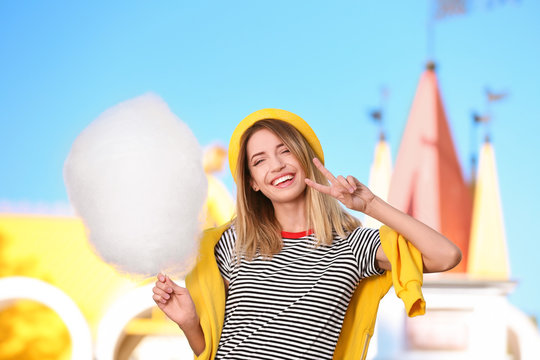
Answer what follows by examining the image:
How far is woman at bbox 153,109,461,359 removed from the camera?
1641mm

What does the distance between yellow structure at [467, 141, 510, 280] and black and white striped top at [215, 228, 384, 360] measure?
16.5 feet

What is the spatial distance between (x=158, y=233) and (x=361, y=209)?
57 cm

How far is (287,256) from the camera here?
1811 mm

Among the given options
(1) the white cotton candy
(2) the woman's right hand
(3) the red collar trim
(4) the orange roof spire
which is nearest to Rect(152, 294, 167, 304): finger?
(2) the woman's right hand

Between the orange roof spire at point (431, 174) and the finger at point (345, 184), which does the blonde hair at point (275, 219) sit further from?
the orange roof spire at point (431, 174)

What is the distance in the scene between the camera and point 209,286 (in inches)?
71.0

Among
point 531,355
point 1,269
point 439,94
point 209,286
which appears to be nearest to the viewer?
point 209,286

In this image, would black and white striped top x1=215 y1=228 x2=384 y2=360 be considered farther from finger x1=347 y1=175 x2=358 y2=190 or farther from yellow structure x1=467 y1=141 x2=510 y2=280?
yellow structure x1=467 y1=141 x2=510 y2=280

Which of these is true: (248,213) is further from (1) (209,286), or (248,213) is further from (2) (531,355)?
(2) (531,355)

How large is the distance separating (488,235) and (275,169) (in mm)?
5558

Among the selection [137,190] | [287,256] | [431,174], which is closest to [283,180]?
[287,256]

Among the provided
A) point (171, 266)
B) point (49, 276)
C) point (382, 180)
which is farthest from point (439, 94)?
point (171, 266)

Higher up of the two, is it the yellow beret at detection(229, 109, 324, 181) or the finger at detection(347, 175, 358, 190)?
the yellow beret at detection(229, 109, 324, 181)

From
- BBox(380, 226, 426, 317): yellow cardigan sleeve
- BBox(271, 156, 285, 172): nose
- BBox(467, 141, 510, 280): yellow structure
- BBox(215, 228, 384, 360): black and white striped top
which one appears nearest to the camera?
BBox(380, 226, 426, 317): yellow cardigan sleeve
